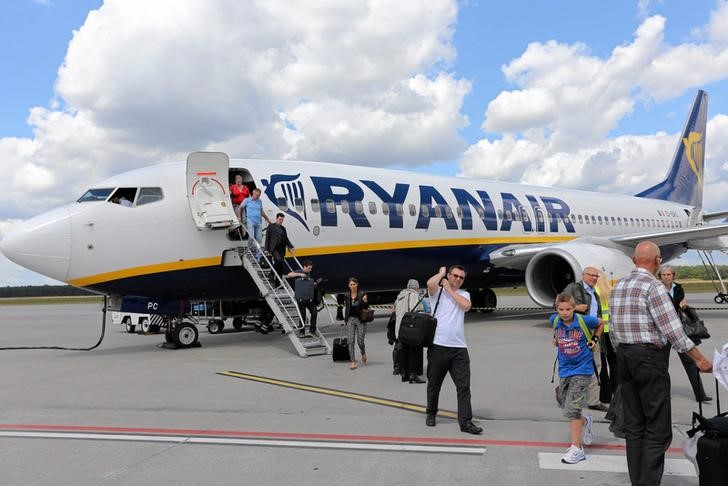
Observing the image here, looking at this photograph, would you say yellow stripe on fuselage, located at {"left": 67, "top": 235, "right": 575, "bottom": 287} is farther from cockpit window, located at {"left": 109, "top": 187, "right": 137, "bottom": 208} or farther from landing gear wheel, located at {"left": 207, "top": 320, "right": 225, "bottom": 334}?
landing gear wheel, located at {"left": 207, "top": 320, "right": 225, "bottom": 334}

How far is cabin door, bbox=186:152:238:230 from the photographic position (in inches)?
445

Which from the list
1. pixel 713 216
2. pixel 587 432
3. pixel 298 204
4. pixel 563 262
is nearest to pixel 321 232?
pixel 298 204

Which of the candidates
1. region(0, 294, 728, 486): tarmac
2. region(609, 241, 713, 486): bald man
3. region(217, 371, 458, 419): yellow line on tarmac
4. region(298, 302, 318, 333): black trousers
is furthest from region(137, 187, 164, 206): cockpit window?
region(609, 241, 713, 486): bald man

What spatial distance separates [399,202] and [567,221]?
286 inches

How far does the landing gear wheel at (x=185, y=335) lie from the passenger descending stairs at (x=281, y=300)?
1.65 m

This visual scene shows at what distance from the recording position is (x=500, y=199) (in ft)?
56.7

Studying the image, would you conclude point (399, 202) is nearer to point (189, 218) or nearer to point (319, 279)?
point (319, 279)

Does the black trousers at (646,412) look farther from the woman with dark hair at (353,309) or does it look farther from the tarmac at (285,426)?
the woman with dark hair at (353,309)

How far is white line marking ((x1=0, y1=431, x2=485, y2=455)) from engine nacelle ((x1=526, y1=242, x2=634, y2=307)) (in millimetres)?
9499

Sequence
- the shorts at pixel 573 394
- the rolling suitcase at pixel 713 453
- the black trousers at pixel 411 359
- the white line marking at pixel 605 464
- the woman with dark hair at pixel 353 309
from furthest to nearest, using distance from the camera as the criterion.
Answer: the woman with dark hair at pixel 353 309
the black trousers at pixel 411 359
the shorts at pixel 573 394
the white line marking at pixel 605 464
the rolling suitcase at pixel 713 453

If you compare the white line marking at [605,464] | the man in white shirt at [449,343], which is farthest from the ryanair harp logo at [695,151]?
the white line marking at [605,464]

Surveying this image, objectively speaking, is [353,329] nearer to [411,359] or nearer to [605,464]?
[411,359]

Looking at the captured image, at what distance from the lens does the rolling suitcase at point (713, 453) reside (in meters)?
3.45

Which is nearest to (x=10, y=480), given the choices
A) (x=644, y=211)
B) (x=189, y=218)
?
(x=189, y=218)
